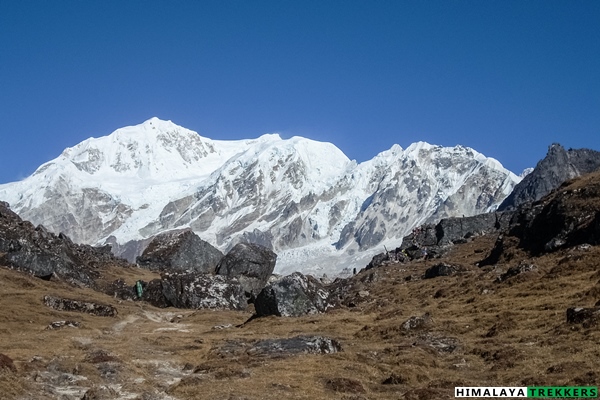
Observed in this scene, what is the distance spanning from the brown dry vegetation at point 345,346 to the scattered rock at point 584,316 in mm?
607

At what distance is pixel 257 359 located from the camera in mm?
35062

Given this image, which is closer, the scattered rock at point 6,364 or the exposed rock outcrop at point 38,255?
the scattered rock at point 6,364

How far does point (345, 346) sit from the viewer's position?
4006 cm

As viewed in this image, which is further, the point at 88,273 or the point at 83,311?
the point at 88,273

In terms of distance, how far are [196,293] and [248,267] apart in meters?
12.0

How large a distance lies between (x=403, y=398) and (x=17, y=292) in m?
42.9

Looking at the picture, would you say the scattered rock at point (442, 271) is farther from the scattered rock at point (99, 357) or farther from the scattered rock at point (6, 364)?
the scattered rock at point (6, 364)

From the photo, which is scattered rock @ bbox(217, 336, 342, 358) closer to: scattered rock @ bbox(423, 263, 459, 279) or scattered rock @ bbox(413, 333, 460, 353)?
scattered rock @ bbox(413, 333, 460, 353)

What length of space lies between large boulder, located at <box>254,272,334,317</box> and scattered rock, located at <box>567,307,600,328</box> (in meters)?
26.0

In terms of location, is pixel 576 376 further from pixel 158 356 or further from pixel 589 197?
pixel 589 197

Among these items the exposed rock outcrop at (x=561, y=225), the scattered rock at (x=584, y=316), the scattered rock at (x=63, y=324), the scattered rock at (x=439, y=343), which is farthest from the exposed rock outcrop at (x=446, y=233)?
the scattered rock at (x=584, y=316)

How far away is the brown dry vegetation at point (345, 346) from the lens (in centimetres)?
2808

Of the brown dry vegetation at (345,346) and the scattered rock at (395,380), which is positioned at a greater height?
the brown dry vegetation at (345,346)

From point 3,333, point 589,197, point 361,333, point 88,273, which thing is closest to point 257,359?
point 361,333
